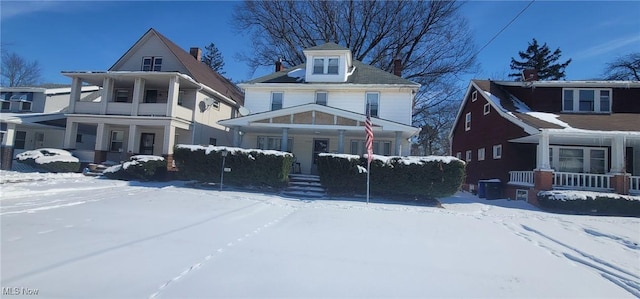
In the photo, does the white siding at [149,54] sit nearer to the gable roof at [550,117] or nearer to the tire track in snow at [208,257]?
the tire track in snow at [208,257]

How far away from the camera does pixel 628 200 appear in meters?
12.7

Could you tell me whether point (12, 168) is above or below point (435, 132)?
below

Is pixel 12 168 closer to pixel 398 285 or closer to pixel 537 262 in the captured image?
pixel 398 285

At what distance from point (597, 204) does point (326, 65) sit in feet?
46.8

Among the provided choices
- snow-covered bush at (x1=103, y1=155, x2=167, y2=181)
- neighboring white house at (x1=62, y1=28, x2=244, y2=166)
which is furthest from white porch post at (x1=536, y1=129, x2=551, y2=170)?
neighboring white house at (x1=62, y1=28, x2=244, y2=166)

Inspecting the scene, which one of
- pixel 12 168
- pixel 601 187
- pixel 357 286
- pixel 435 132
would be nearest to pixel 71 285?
pixel 357 286

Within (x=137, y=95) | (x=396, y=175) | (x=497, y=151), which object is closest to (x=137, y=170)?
(x=137, y=95)

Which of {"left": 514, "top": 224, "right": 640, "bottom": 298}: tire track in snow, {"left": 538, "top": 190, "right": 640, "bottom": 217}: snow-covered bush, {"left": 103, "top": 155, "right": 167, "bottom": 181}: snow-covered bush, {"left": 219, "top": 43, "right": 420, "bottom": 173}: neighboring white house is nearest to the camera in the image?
{"left": 514, "top": 224, "right": 640, "bottom": 298}: tire track in snow

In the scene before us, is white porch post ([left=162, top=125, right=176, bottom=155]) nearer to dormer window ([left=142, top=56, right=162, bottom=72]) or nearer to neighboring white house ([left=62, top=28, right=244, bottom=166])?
neighboring white house ([left=62, top=28, right=244, bottom=166])

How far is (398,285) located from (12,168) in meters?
22.9

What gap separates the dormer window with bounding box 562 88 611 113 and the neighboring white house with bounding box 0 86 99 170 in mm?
29243

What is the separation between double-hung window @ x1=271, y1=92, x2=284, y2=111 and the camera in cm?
2011

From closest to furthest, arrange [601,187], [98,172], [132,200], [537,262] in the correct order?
[537,262]
[132,200]
[601,187]
[98,172]

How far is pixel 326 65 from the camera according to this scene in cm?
2009
